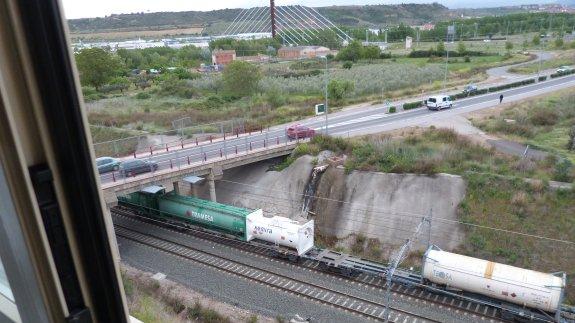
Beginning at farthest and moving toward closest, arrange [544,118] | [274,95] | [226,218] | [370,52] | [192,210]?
[370,52] < [274,95] < [544,118] < [192,210] < [226,218]

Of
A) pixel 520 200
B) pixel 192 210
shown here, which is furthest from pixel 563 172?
pixel 192 210

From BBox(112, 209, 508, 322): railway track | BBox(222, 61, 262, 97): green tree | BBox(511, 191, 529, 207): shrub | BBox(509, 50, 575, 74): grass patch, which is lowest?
BBox(112, 209, 508, 322): railway track

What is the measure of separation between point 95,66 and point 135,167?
3363 cm

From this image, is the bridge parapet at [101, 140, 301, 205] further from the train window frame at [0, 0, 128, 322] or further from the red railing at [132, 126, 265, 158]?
the train window frame at [0, 0, 128, 322]

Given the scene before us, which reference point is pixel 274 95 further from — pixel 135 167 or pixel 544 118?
pixel 544 118

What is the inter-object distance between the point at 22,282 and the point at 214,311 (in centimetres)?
1239

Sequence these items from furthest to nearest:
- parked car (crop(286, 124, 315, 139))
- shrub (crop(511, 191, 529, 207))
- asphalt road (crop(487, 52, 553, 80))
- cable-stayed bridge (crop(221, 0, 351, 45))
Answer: cable-stayed bridge (crop(221, 0, 351, 45)) → asphalt road (crop(487, 52, 553, 80)) → parked car (crop(286, 124, 315, 139)) → shrub (crop(511, 191, 529, 207))

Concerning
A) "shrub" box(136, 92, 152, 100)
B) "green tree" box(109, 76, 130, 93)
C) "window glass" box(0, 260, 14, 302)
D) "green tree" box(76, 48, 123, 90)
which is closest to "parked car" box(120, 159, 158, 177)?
"window glass" box(0, 260, 14, 302)

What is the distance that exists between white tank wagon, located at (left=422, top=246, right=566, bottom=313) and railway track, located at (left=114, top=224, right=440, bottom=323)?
160 cm

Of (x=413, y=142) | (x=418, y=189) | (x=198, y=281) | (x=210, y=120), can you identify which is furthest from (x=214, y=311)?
(x=210, y=120)

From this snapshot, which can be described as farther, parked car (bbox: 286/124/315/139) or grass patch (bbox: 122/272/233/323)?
parked car (bbox: 286/124/315/139)

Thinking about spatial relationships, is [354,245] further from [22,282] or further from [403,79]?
[403,79]

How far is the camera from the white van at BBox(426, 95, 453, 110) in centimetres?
3303

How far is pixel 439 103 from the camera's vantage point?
3303cm
